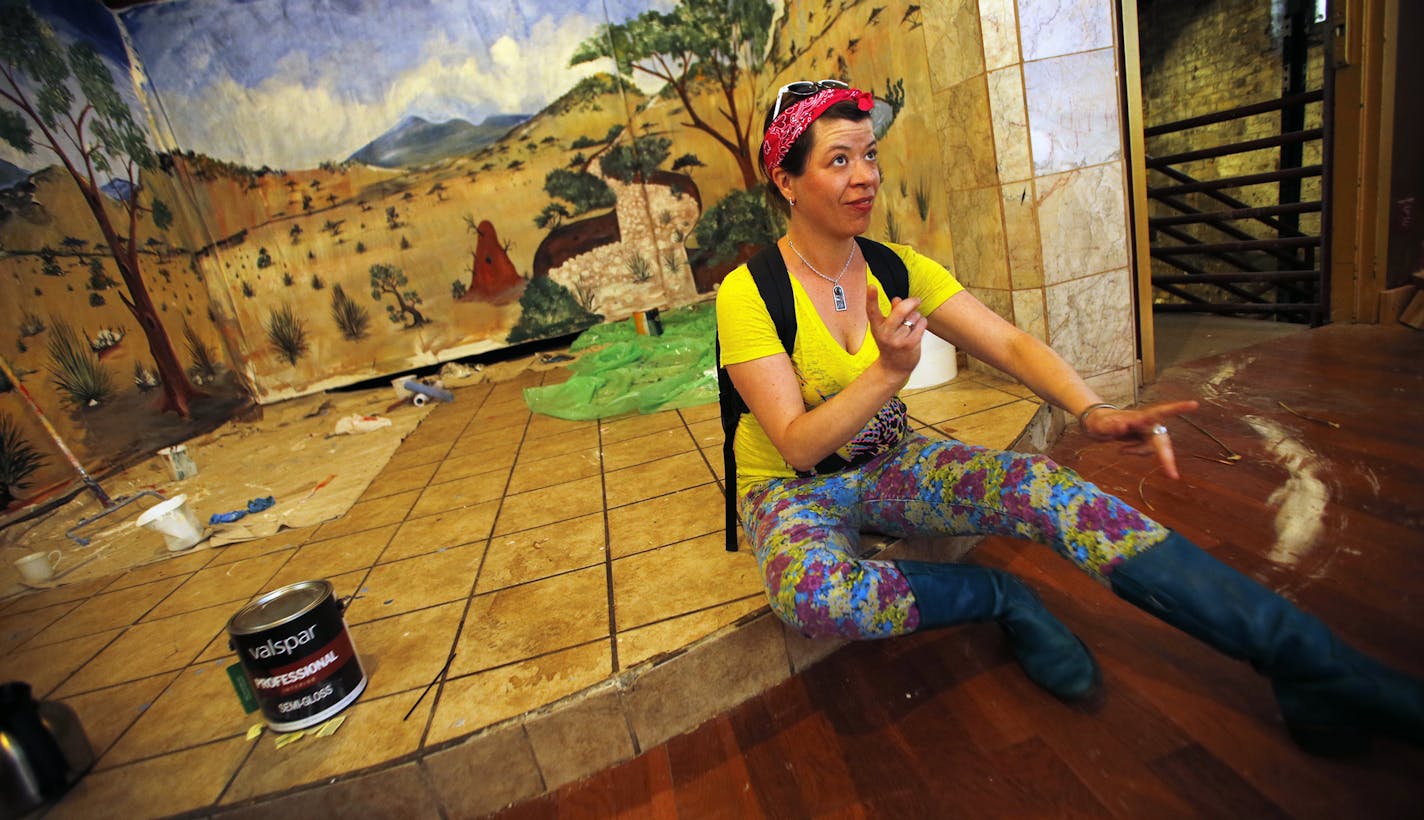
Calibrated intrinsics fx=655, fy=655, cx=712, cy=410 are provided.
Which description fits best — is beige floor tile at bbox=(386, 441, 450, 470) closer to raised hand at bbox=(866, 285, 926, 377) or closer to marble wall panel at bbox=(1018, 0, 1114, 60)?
raised hand at bbox=(866, 285, 926, 377)

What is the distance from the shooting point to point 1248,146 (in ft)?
13.8

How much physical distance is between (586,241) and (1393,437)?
5.97 m

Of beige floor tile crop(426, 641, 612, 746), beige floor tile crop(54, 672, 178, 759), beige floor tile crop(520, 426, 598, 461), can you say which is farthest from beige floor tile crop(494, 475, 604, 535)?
beige floor tile crop(54, 672, 178, 759)

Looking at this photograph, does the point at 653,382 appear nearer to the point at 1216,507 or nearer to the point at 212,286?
the point at 1216,507

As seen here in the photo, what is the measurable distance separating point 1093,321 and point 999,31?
4.33ft

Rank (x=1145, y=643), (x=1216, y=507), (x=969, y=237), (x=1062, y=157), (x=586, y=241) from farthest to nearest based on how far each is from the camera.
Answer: (x=586, y=241), (x=969, y=237), (x=1062, y=157), (x=1216, y=507), (x=1145, y=643)

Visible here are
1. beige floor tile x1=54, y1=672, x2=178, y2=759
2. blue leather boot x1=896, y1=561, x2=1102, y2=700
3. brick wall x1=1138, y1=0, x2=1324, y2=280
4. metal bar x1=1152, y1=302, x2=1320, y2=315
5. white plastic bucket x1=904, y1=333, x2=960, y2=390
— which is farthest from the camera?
brick wall x1=1138, y1=0, x2=1324, y2=280

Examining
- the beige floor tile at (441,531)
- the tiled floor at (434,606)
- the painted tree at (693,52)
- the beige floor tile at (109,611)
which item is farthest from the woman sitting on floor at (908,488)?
the painted tree at (693,52)

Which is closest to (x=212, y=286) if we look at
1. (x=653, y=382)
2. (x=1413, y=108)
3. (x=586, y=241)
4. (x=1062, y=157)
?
(x=586, y=241)

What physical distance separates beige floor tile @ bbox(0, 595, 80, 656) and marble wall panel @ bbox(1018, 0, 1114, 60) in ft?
15.2

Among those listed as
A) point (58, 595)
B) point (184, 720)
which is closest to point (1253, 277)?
point (184, 720)

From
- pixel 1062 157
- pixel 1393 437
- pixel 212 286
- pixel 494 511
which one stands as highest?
pixel 212 286

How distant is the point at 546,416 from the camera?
439 centimetres

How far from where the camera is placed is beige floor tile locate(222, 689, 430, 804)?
5.03 ft
